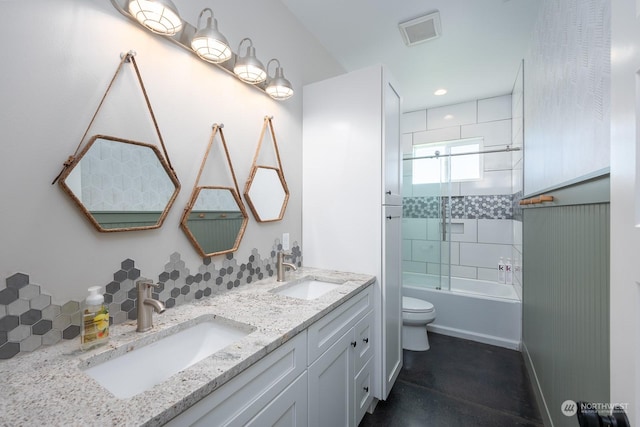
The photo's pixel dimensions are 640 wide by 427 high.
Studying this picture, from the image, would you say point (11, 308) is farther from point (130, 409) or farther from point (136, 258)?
point (130, 409)

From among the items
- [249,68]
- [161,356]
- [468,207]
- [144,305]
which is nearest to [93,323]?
[144,305]

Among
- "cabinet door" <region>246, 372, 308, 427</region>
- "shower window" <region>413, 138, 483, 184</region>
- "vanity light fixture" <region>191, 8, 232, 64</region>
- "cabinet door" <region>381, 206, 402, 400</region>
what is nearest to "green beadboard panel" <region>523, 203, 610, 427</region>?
"cabinet door" <region>381, 206, 402, 400</region>

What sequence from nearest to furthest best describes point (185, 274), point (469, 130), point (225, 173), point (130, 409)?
point (130, 409)
point (185, 274)
point (225, 173)
point (469, 130)

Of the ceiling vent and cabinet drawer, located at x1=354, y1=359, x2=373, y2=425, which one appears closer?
cabinet drawer, located at x1=354, y1=359, x2=373, y2=425

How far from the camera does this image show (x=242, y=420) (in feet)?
2.52

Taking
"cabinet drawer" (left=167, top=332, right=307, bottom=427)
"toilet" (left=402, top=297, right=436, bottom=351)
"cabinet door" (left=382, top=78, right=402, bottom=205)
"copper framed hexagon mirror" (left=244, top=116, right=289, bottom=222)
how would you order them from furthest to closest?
"toilet" (left=402, top=297, right=436, bottom=351), "cabinet door" (left=382, top=78, right=402, bottom=205), "copper framed hexagon mirror" (left=244, top=116, right=289, bottom=222), "cabinet drawer" (left=167, top=332, right=307, bottom=427)

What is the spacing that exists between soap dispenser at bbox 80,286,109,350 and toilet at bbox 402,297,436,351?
223 centimetres

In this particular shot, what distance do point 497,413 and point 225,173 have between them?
7.28 feet

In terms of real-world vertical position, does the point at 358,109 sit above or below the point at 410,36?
below

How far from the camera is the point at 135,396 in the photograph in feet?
2.01

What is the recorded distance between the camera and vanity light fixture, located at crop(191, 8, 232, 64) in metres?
1.16

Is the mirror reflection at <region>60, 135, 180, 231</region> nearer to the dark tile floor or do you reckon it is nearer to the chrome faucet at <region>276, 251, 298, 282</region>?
the chrome faucet at <region>276, 251, 298, 282</region>

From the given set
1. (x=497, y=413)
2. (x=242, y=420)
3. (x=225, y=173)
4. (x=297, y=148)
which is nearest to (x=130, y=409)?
(x=242, y=420)

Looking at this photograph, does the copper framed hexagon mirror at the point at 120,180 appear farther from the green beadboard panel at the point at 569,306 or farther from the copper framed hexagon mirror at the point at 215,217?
the green beadboard panel at the point at 569,306
